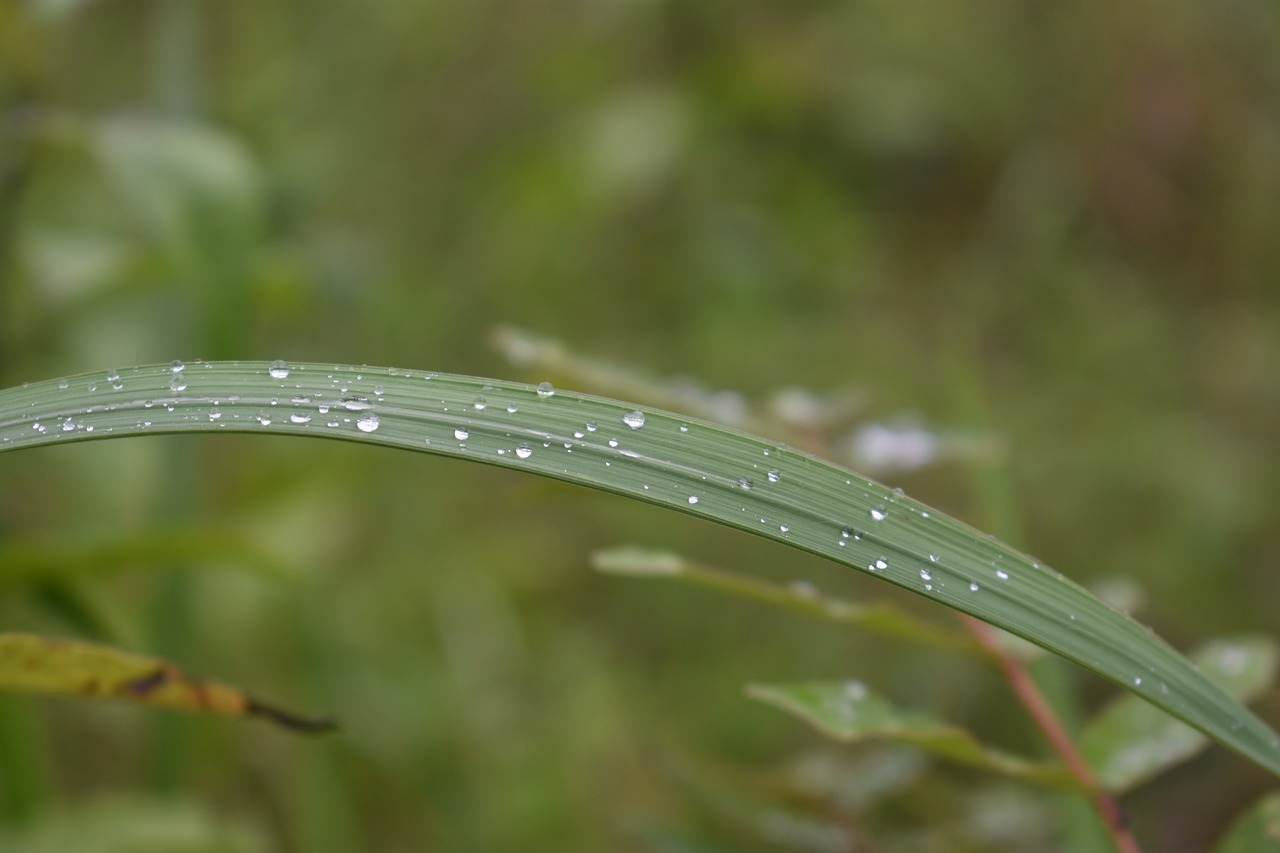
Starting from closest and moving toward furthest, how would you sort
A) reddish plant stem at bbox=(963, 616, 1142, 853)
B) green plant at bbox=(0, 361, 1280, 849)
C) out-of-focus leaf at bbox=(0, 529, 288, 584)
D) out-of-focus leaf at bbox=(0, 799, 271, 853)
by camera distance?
1. green plant at bbox=(0, 361, 1280, 849)
2. reddish plant stem at bbox=(963, 616, 1142, 853)
3. out-of-focus leaf at bbox=(0, 529, 288, 584)
4. out-of-focus leaf at bbox=(0, 799, 271, 853)

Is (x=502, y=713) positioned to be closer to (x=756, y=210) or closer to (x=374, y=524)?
(x=374, y=524)

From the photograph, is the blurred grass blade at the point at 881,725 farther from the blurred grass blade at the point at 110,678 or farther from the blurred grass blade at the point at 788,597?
the blurred grass blade at the point at 110,678

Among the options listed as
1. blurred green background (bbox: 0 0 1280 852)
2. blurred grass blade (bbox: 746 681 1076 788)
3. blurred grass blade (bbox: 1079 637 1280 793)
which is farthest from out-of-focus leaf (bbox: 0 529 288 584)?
blurred grass blade (bbox: 1079 637 1280 793)

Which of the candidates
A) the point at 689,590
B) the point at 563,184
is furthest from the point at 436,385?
the point at 563,184

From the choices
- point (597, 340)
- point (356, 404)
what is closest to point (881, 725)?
point (356, 404)

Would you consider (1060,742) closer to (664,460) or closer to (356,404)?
(664,460)

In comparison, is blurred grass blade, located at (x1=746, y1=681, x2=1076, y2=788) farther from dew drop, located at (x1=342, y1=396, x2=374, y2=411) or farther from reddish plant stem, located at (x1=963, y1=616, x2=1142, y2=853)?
dew drop, located at (x1=342, y1=396, x2=374, y2=411)

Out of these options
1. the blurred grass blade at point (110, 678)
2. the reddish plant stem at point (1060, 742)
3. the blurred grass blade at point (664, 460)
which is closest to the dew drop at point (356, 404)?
the blurred grass blade at point (664, 460)
